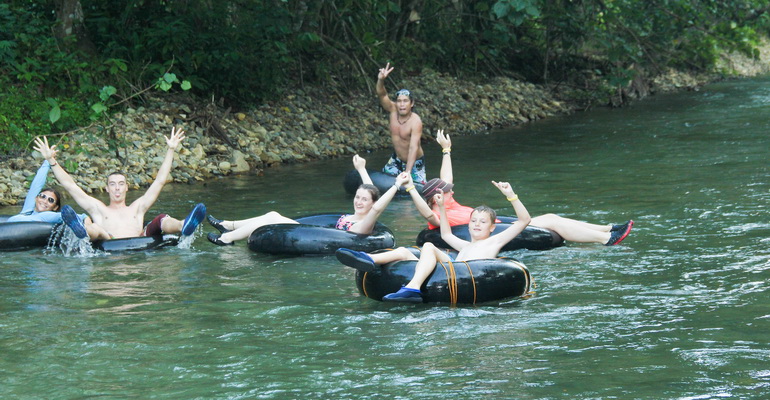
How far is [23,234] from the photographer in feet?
32.4

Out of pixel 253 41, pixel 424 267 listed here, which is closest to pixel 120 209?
pixel 424 267

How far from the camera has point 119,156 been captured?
1492 cm

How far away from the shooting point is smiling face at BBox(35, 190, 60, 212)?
10484mm

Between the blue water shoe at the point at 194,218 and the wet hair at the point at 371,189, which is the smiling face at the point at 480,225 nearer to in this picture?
the wet hair at the point at 371,189

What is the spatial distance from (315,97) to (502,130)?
4285 millimetres

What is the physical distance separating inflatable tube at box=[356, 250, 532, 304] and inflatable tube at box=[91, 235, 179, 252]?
3206 mm

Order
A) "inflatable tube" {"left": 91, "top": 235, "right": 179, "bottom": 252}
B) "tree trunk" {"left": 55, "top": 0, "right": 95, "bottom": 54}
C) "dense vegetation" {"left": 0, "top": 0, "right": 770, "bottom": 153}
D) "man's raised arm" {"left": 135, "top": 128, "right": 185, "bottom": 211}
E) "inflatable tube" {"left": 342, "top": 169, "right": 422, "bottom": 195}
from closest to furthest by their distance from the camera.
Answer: "inflatable tube" {"left": 91, "top": 235, "right": 179, "bottom": 252} → "man's raised arm" {"left": 135, "top": 128, "right": 185, "bottom": 211} → "inflatable tube" {"left": 342, "top": 169, "right": 422, "bottom": 195} → "dense vegetation" {"left": 0, "top": 0, "right": 770, "bottom": 153} → "tree trunk" {"left": 55, "top": 0, "right": 95, "bottom": 54}

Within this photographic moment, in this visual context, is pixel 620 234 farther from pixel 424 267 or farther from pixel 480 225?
pixel 424 267

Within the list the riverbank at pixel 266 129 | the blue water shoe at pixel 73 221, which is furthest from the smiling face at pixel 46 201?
the riverbank at pixel 266 129

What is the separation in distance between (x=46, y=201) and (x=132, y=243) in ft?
4.51

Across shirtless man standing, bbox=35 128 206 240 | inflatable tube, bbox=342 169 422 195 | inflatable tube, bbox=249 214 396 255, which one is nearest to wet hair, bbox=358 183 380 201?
inflatable tube, bbox=249 214 396 255

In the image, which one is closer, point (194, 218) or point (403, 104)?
point (194, 218)

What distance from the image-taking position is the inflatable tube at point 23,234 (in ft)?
32.4

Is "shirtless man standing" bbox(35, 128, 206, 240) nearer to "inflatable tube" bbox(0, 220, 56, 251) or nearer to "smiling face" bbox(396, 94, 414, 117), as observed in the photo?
"inflatable tube" bbox(0, 220, 56, 251)
